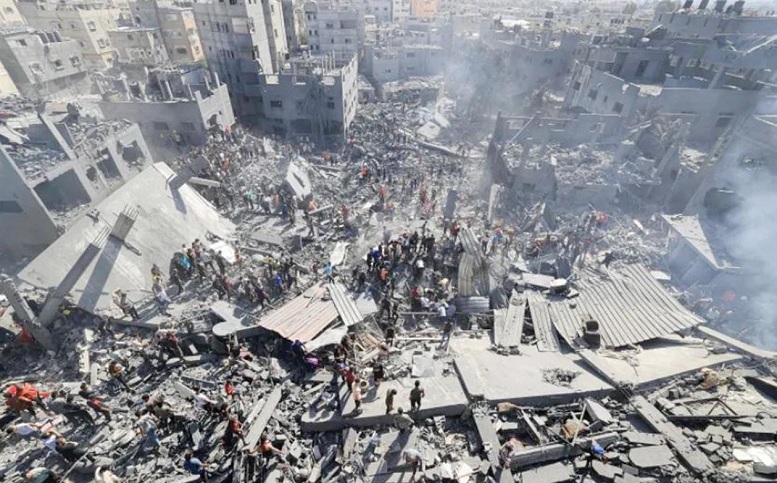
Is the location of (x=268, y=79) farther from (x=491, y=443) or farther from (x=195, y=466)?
(x=491, y=443)

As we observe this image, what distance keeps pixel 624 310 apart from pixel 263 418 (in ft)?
46.9

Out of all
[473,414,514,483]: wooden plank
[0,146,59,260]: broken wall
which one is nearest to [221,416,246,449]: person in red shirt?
[473,414,514,483]: wooden plank

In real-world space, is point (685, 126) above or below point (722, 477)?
above

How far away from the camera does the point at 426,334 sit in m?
14.3

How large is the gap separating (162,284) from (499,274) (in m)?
16.0

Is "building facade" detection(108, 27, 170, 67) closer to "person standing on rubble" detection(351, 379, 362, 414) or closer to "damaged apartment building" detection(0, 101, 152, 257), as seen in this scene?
"damaged apartment building" detection(0, 101, 152, 257)

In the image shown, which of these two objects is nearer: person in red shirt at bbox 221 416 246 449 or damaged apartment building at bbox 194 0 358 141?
person in red shirt at bbox 221 416 246 449

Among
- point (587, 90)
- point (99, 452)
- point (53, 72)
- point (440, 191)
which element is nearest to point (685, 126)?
point (587, 90)

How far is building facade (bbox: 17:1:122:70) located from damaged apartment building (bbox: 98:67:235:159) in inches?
1047

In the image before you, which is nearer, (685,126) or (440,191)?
(685,126)

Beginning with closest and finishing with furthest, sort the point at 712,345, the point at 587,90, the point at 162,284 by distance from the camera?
the point at 712,345
the point at 162,284
the point at 587,90

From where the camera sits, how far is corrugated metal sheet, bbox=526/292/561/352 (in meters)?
13.5

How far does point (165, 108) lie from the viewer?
2639 cm

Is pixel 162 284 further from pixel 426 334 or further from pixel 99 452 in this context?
pixel 426 334
